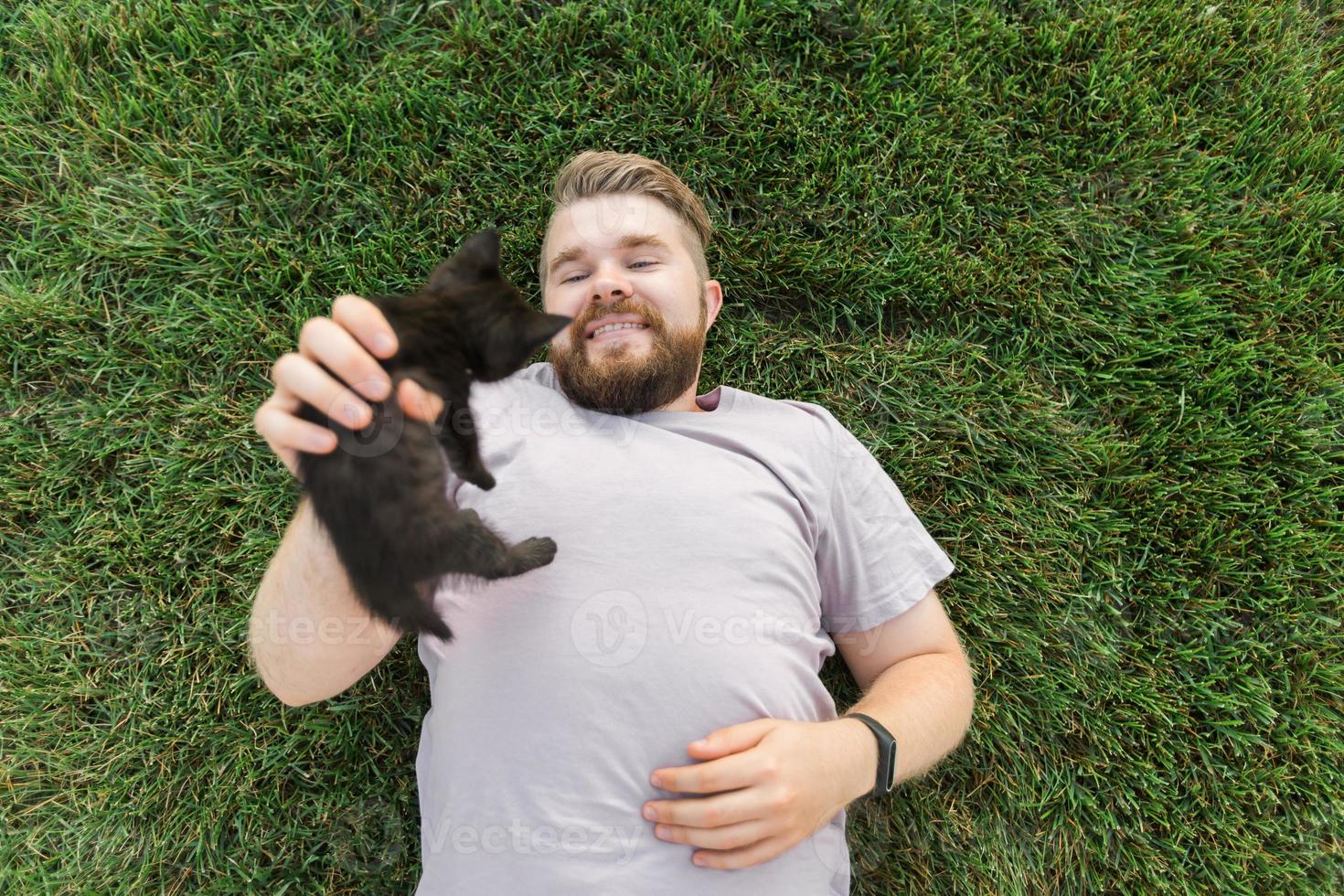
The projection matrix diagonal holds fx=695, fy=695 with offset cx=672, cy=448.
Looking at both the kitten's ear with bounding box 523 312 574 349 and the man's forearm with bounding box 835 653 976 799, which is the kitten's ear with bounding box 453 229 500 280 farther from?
the man's forearm with bounding box 835 653 976 799

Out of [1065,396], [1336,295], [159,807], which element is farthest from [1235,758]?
[159,807]

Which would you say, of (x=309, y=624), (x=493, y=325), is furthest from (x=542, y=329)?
(x=309, y=624)

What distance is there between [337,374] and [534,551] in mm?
682

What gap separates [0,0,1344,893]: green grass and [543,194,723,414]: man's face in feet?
1.67

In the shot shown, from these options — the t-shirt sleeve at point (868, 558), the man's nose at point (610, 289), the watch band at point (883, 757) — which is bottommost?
the watch band at point (883, 757)

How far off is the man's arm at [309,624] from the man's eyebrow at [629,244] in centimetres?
116

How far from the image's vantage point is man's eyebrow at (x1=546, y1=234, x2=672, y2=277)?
2.38 m

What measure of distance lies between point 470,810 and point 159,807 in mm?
1580

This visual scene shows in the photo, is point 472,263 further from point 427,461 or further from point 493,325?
point 427,461

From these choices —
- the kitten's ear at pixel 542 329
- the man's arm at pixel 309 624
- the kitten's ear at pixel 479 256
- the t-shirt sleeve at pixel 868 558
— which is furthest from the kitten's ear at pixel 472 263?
the t-shirt sleeve at pixel 868 558

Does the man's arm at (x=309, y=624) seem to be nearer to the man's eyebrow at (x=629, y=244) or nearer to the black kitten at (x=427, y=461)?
the black kitten at (x=427, y=461)

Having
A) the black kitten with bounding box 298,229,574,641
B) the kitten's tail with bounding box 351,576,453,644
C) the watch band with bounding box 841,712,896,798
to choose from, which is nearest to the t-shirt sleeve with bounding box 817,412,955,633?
the watch band with bounding box 841,712,896,798

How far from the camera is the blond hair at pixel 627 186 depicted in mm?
2482

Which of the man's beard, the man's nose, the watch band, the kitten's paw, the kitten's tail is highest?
the man's nose
